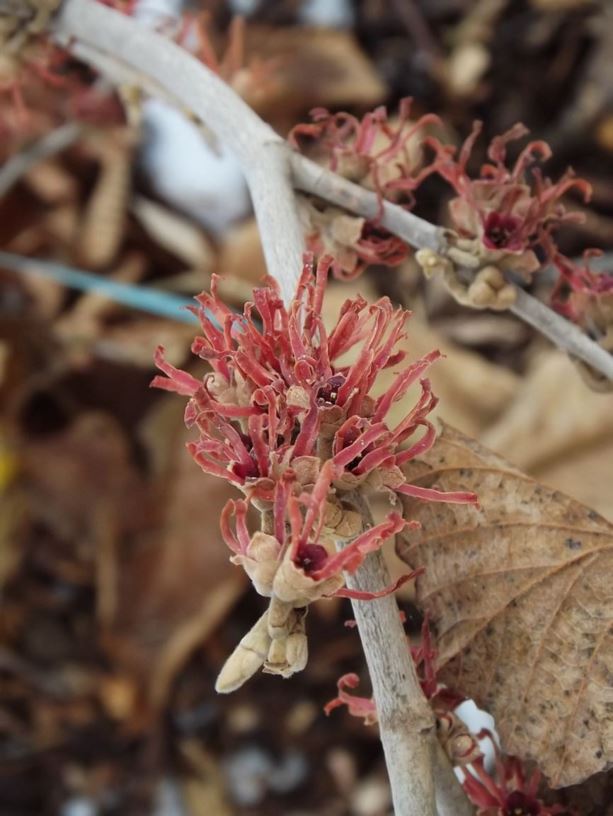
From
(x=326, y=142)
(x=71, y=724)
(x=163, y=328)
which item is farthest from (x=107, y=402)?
(x=326, y=142)

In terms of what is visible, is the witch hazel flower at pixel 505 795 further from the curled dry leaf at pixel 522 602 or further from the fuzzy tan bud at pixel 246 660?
the fuzzy tan bud at pixel 246 660

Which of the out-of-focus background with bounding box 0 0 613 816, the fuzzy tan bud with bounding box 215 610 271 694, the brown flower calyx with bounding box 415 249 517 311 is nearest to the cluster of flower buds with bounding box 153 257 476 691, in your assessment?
the fuzzy tan bud with bounding box 215 610 271 694

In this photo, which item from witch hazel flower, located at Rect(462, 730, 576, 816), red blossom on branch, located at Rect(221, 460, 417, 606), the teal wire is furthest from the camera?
the teal wire

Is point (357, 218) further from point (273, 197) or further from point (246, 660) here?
point (246, 660)

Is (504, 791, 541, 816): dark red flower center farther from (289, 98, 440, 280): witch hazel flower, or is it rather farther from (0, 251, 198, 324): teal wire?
(0, 251, 198, 324): teal wire

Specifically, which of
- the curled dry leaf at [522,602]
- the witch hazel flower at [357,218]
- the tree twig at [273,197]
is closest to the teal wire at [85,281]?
the tree twig at [273,197]

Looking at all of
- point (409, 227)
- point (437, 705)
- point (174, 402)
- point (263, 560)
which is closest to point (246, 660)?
point (263, 560)

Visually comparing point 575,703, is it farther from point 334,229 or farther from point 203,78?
point 203,78
